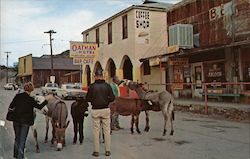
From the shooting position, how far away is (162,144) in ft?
29.6

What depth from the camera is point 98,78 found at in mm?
7848

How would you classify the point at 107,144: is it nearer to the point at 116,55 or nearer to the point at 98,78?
the point at 98,78

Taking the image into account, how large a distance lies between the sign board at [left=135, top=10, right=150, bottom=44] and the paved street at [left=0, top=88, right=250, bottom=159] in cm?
1618

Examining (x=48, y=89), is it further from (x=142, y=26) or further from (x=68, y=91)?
(x=142, y=26)

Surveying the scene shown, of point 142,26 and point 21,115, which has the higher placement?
point 142,26

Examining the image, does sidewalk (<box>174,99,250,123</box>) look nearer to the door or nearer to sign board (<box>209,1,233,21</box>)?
the door

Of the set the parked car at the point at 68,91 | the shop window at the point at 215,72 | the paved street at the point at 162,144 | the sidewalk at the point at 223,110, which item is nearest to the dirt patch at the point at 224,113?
the sidewalk at the point at 223,110

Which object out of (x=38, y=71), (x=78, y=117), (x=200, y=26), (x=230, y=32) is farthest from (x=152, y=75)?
(x=38, y=71)

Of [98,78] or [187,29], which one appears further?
[187,29]

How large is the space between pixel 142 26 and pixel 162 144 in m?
19.8

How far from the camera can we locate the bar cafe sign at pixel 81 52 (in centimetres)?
2634

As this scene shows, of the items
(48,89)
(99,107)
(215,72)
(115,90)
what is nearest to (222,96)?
(215,72)

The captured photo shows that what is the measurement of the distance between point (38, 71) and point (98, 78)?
2305 inches

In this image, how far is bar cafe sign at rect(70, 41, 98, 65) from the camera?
2634 centimetres
